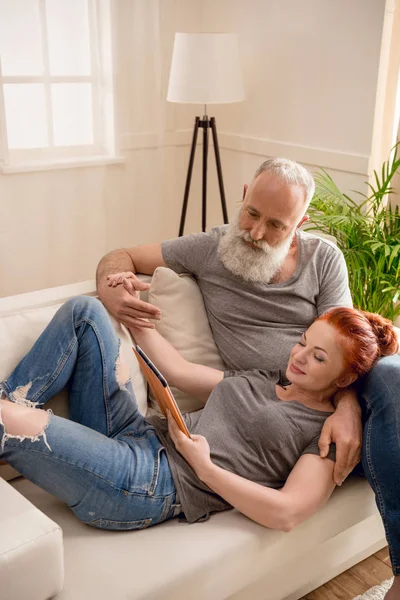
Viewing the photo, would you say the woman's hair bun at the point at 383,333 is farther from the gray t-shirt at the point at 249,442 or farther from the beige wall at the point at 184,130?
the beige wall at the point at 184,130

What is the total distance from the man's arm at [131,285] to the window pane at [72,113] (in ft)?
5.50

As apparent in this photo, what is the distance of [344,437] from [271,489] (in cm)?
22

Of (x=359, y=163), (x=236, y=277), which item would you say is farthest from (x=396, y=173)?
(x=236, y=277)

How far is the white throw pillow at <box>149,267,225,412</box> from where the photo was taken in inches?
76.8

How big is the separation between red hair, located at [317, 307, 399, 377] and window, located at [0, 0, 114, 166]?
2.28m

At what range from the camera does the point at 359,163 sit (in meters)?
2.92

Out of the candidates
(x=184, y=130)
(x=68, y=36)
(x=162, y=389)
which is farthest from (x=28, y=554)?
(x=184, y=130)

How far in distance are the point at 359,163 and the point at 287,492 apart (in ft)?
6.18

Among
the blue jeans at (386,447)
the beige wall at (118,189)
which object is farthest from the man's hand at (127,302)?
the beige wall at (118,189)

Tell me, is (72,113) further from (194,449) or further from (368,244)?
(194,449)

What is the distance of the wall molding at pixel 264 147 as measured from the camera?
9.73 ft

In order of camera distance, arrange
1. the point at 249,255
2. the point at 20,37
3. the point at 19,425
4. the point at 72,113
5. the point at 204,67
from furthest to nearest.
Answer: the point at 72,113 → the point at 20,37 → the point at 204,67 → the point at 249,255 → the point at 19,425

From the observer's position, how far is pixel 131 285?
185 centimetres

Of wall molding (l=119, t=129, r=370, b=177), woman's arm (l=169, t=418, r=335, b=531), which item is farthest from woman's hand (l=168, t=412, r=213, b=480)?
wall molding (l=119, t=129, r=370, b=177)
